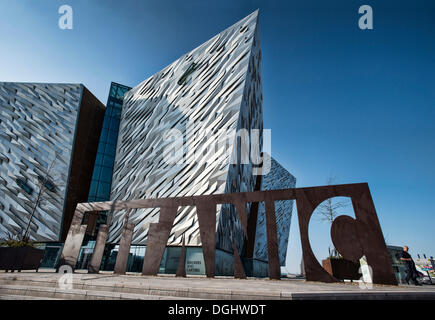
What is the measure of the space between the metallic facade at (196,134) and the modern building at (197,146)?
0.24 feet

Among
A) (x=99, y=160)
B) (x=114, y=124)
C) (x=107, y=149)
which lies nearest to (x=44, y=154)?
(x=99, y=160)

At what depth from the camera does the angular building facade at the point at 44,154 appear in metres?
21.7

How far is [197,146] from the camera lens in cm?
1786

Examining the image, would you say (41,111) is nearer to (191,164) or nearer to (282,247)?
(191,164)

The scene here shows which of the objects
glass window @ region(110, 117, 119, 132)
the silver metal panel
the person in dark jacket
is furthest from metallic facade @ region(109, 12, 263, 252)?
the person in dark jacket

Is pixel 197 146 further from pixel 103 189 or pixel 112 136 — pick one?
pixel 112 136

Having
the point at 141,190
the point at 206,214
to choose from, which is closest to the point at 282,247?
the point at 141,190

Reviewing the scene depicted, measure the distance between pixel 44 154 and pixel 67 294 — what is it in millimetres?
25390

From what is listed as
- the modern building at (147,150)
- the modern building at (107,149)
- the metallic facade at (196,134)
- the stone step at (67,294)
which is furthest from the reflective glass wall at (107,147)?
the stone step at (67,294)

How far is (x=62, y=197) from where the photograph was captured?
23516 millimetres

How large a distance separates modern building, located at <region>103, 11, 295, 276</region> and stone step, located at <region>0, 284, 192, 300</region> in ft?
28.4

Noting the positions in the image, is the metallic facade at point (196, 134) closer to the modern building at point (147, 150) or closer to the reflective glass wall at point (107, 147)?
the modern building at point (147, 150)

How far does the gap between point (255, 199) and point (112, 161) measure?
24369mm

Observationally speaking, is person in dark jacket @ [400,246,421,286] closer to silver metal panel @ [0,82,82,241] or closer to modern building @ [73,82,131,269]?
modern building @ [73,82,131,269]
